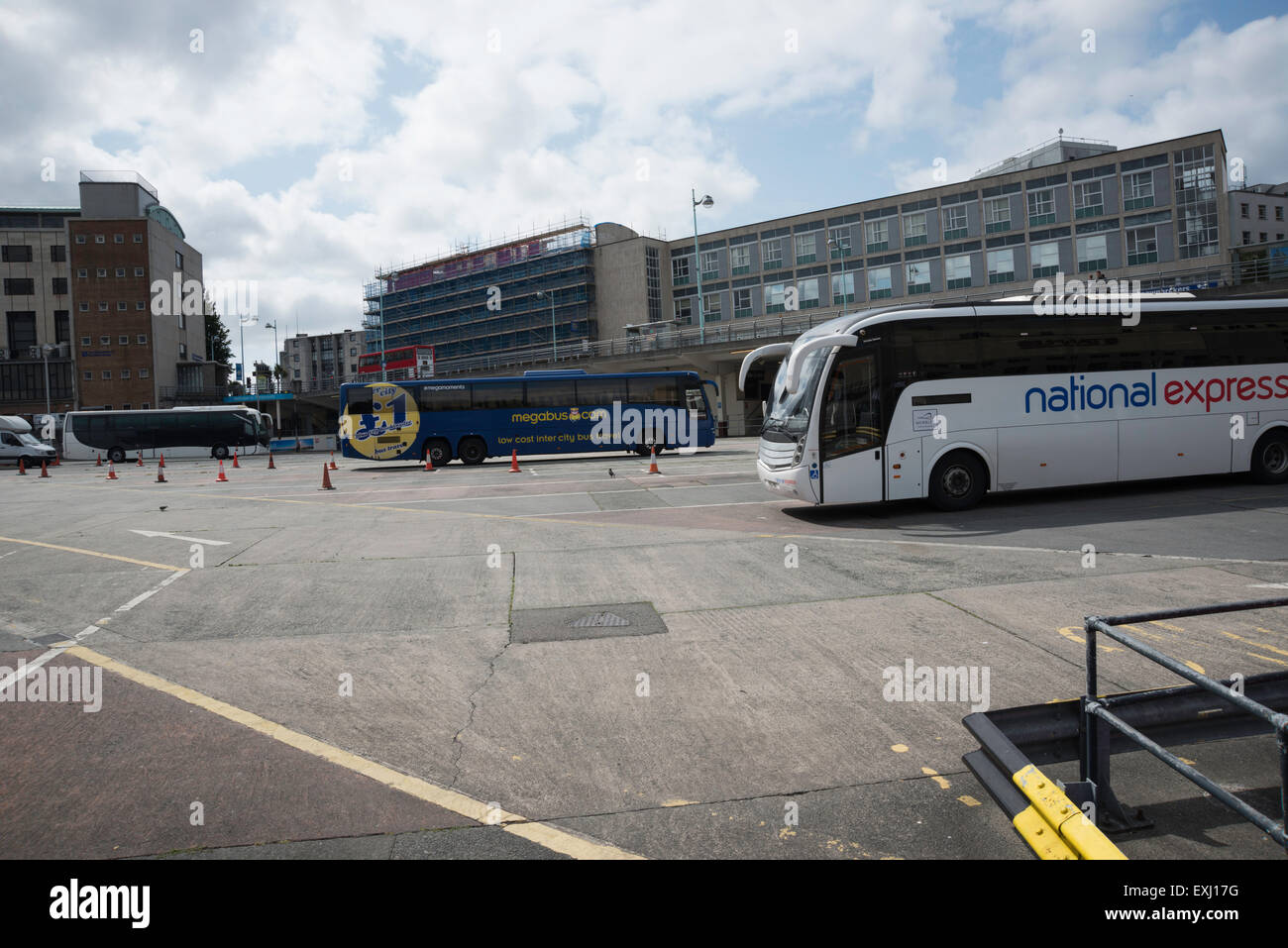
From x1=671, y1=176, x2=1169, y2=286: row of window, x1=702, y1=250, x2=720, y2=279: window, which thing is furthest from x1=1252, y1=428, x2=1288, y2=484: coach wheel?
x1=702, y1=250, x2=720, y2=279: window

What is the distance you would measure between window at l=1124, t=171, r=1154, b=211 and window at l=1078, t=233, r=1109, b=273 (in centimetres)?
267

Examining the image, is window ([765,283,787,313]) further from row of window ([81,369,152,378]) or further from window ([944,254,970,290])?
row of window ([81,369,152,378])

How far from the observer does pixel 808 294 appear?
71750 millimetres

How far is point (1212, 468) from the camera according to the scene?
46.6 feet

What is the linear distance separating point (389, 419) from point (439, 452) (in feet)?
7.04

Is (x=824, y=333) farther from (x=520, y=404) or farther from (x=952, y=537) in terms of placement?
(x=520, y=404)

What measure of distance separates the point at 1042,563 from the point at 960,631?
3063 millimetres

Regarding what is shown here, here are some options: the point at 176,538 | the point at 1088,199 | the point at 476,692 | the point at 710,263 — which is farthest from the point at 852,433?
the point at 710,263

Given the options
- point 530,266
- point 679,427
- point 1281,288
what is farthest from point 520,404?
point 530,266

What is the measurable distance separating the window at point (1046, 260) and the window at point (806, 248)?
1733 centimetres

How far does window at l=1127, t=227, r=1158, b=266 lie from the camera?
189 feet

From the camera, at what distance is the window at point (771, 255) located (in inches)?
2901

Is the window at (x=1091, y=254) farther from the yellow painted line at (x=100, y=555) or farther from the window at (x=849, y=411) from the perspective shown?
the yellow painted line at (x=100, y=555)

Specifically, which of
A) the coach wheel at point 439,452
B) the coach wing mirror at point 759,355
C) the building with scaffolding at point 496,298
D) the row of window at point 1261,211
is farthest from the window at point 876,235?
the coach wing mirror at point 759,355
